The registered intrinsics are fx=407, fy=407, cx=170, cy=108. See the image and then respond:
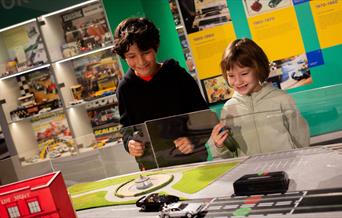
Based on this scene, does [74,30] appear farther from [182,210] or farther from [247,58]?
[182,210]

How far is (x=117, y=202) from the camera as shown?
193 cm

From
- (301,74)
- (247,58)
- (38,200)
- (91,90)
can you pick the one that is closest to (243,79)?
(247,58)

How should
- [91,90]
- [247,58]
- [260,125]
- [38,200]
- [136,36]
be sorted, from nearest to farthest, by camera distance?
[38,200] < [260,125] < [247,58] < [136,36] < [91,90]

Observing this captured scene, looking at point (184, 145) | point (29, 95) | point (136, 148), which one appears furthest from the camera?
point (29, 95)

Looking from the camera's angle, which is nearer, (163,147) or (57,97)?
(163,147)

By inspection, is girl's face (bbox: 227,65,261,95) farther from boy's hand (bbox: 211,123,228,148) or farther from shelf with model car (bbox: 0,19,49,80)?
shelf with model car (bbox: 0,19,49,80)

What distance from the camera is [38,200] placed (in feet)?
5.39

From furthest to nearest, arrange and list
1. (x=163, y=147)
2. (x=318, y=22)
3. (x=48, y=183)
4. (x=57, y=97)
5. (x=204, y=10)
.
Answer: (x=57, y=97) → (x=204, y=10) → (x=318, y=22) → (x=163, y=147) → (x=48, y=183)

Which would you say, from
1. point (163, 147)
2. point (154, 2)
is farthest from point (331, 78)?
point (163, 147)

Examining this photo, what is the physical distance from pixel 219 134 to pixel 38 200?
2.84 feet

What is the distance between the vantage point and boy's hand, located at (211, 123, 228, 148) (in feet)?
6.39

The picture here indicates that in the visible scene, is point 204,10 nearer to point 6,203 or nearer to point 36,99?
point 36,99

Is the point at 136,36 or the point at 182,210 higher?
the point at 136,36

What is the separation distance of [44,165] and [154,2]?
2309 mm
